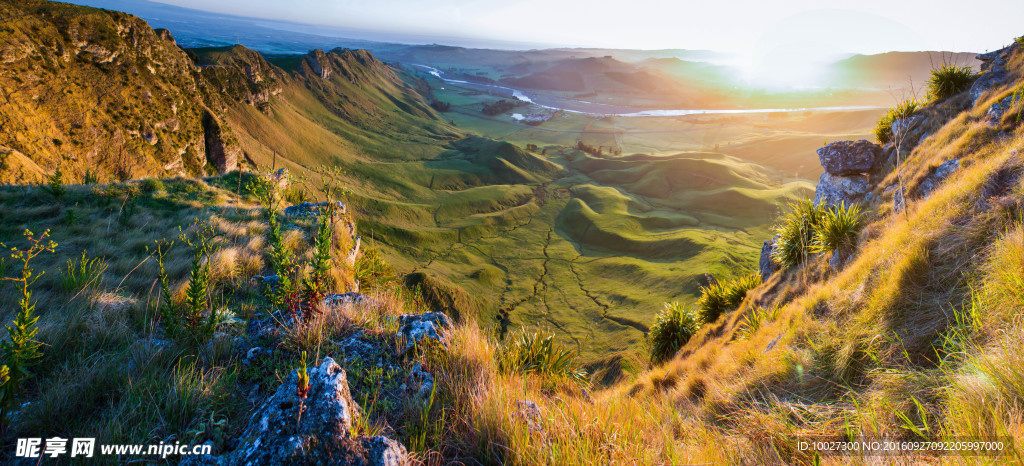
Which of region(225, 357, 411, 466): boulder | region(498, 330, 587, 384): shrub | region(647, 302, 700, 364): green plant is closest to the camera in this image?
region(225, 357, 411, 466): boulder

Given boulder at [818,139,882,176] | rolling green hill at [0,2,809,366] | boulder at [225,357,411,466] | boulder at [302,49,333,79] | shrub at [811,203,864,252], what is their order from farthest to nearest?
boulder at [302,49,333,79] < rolling green hill at [0,2,809,366] < boulder at [818,139,882,176] < shrub at [811,203,864,252] < boulder at [225,357,411,466]

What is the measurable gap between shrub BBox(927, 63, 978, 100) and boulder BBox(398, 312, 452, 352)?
15965mm

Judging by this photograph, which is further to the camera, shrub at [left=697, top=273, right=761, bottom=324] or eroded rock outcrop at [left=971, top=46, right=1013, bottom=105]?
shrub at [left=697, top=273, right=761, bottom=324]

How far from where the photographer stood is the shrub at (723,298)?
12203 mm

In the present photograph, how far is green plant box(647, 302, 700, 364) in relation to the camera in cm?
1251

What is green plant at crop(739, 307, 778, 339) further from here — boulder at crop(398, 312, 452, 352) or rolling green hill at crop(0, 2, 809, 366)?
rolling green hill at crop(0, 2, 809, 366)

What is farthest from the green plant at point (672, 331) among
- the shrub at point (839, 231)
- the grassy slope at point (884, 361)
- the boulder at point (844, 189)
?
the boulder at point (844, 189)

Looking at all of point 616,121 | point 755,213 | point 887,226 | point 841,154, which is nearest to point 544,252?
point 755,213

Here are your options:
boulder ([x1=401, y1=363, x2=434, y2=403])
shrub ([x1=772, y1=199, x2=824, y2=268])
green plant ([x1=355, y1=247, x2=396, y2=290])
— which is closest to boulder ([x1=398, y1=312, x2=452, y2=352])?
boulder ([x1=401, y1=363, x2=434, y2=403])

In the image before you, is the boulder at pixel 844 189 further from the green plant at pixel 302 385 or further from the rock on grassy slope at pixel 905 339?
the green plant at pixel 302 385

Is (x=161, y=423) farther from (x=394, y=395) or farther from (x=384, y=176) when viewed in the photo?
A: (x=384, y=176)

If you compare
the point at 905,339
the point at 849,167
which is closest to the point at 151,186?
the point at 905,339

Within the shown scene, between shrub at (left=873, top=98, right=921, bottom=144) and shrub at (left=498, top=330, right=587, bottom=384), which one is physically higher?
shrub at (left=873, top=98, right=921, bottom=144)

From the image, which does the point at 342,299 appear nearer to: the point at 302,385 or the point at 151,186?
the point at 302,385
